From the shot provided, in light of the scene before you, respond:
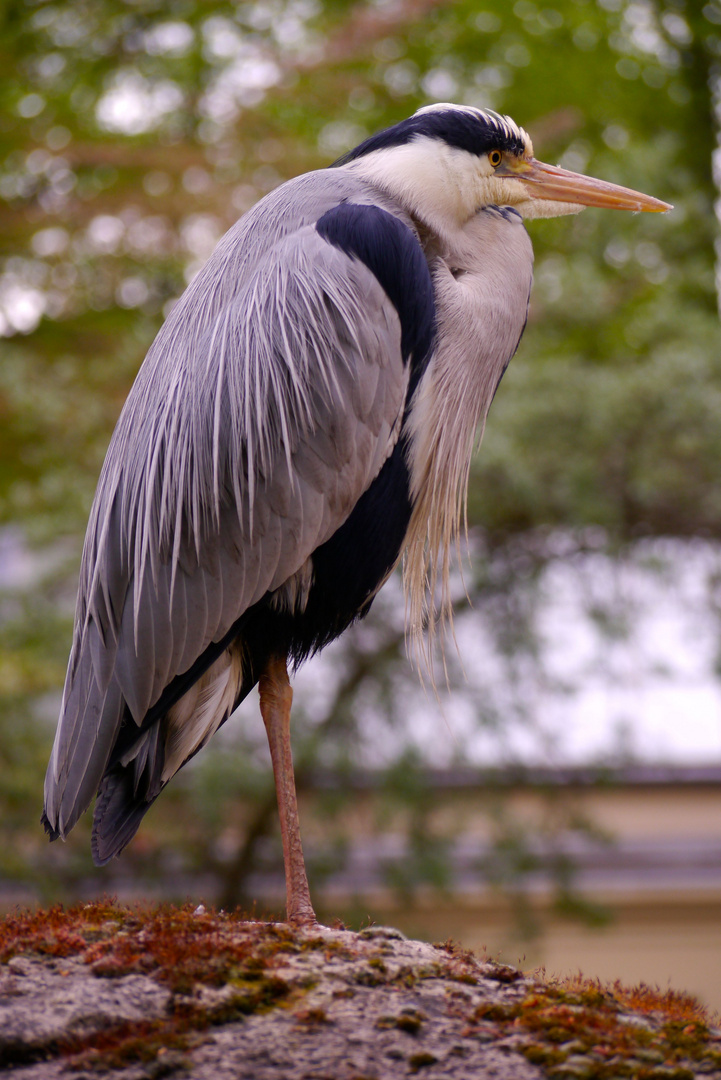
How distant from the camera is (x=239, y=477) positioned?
267 centimetres

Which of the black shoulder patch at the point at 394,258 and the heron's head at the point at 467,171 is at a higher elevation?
the heron's head at the point at 467,171

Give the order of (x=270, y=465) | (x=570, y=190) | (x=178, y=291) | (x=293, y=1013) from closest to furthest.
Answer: (x=293, y=1013) < (x=270, y=465) < (x=570, y=190) < (x=178, y=291)

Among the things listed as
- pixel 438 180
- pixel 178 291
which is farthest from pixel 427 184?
pixel 178 291

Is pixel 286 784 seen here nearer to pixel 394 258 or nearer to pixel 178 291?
pixel 394 258

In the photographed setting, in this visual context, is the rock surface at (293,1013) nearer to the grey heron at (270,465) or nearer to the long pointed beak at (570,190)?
the grey heron at (270,465)

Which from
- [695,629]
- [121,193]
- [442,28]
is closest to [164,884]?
[695,629]

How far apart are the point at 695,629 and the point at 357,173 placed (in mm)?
4066

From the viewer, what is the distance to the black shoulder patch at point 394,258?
272 centimetres

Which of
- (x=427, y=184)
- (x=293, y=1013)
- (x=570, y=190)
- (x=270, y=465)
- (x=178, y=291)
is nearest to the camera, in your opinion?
(x=293, y=1013)

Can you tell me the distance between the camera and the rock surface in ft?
6.29

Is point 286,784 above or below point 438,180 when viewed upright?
below

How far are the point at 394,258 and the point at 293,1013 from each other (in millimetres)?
1740

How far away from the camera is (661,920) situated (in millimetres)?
8055

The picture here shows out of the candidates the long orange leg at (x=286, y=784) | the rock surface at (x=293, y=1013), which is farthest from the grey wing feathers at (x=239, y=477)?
the rock surface at (x=293, y=1013)
